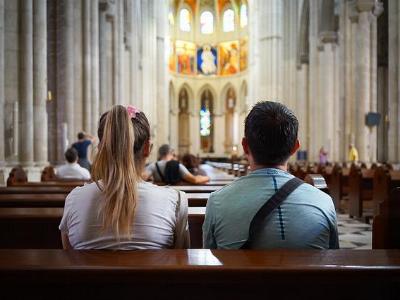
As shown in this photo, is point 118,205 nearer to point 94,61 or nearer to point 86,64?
point 86,64

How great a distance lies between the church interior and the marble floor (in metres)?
0.03

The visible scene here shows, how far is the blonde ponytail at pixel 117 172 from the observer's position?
2324mm

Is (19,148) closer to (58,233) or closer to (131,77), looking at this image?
(58,233)

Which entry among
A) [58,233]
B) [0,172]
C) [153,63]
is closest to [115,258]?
[58,233]

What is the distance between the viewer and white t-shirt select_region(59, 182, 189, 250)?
2.36m

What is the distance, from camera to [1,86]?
10242 mm

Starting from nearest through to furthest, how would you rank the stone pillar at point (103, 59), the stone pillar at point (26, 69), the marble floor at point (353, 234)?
the marble floor at point (353, 234), the stone pillar at point (26, 69), the stone pillar at point (103, 59)

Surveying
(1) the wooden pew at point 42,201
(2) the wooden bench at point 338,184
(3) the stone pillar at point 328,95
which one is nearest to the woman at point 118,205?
(1) the wooden pew at point 42,201

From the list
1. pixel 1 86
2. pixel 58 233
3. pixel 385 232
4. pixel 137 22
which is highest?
pixel 137 22

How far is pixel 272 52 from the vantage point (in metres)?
36.6

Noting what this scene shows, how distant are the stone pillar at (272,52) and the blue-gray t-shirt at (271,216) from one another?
112 ft
